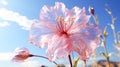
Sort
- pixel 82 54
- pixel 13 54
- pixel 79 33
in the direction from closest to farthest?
1. pixel 82 54
2. pixel 79 33
3. pixel 13 54

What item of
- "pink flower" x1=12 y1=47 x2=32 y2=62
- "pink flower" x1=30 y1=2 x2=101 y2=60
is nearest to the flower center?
"pink flower" x1=30 y1=2 x2=101 y2=60

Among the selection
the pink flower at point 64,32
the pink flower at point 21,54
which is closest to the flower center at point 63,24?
the pink flower at point 64,32

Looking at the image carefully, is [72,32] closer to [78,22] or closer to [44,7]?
[78,22]

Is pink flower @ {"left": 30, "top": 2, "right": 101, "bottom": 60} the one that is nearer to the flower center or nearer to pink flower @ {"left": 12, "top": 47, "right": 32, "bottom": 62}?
the flower center

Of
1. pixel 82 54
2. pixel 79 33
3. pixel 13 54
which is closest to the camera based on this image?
pixel 82 54

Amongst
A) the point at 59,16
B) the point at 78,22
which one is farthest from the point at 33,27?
the point at 78,22
